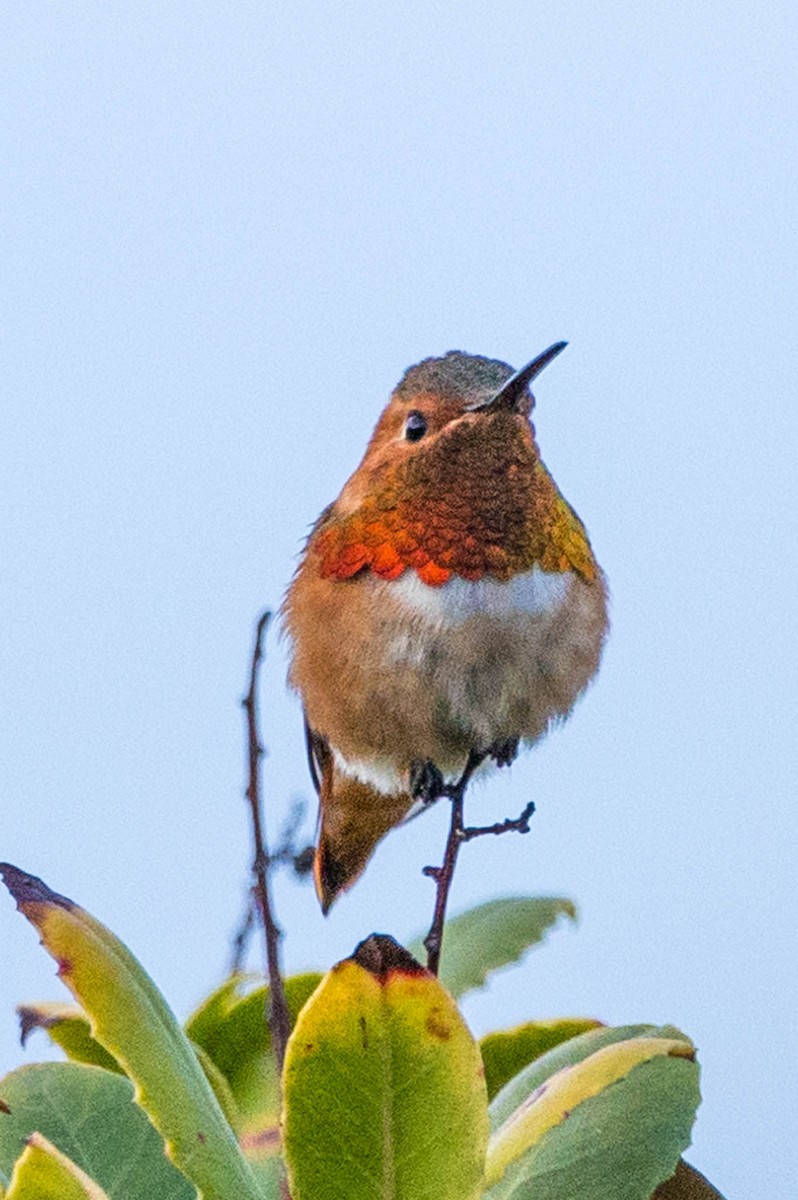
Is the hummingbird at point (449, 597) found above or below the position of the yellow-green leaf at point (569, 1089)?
above

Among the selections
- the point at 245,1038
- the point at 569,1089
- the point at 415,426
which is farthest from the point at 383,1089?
the point at 415,426

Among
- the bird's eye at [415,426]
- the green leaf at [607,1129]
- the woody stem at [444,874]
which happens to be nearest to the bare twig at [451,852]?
the woody stem at [444,874]

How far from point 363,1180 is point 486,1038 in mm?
517

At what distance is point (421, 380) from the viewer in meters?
2.71

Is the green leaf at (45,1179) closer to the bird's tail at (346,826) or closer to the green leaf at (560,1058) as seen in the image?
the green leaf at (560,1058)

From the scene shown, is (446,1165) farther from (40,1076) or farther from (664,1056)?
(40,1076)

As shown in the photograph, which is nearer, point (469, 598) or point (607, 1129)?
point (607, 1129)

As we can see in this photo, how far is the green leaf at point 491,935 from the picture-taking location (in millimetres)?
2031

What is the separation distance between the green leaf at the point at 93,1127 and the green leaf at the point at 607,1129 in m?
0.32

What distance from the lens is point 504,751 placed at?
8.35 ft

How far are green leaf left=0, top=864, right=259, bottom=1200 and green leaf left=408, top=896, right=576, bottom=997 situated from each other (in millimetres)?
553

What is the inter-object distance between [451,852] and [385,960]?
12.0 inches

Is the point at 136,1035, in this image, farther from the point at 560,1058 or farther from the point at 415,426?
the point at 415,426

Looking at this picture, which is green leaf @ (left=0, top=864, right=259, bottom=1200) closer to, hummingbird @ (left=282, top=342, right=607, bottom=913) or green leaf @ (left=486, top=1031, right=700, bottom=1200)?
green leaf @ (left=486, top=1031, right=700, bottom=1200)
